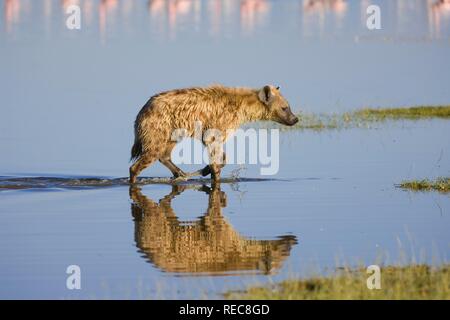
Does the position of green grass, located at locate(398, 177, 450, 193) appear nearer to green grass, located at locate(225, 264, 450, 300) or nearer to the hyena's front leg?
the hyena's front leg

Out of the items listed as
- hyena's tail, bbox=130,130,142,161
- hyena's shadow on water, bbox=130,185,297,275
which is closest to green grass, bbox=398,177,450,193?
hyena's shadow on water, bbox=130,185,297,275

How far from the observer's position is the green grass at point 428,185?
16795 millimetres

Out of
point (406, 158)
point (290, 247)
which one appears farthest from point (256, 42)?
point (290, 247)

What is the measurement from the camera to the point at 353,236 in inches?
533

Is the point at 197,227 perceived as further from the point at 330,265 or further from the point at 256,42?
the point at 256,42

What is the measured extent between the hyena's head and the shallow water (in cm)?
78

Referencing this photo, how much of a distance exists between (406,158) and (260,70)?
47.0ft

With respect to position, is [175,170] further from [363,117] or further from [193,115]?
[363,117]

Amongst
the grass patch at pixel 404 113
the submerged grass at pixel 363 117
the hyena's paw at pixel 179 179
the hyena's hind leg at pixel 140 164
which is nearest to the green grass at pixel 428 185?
the hyena's paw at pixel 179 179

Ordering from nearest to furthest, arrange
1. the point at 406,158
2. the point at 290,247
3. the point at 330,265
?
the point at 330,265, the point at 290,247, the point at 406,158

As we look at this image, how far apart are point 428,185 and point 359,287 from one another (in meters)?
6.66

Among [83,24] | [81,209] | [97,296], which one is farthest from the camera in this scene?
[83,24]

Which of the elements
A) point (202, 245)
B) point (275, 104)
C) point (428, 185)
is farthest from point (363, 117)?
point (202, 245)

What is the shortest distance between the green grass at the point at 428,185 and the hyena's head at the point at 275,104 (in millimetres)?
2522
